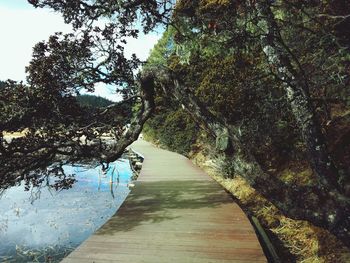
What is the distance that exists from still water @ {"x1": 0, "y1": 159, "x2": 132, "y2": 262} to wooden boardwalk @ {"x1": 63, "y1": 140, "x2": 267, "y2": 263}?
3.74 ft

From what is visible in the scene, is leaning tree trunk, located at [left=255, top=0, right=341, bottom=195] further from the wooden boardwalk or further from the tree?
the wooden boardwalk

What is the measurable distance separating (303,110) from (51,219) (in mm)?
9148

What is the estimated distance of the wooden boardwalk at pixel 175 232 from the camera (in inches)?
195

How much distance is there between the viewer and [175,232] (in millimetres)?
6023

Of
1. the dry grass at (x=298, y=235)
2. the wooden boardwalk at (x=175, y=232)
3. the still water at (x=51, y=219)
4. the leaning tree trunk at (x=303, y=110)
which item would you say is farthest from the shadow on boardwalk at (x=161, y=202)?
the leaning tree trunk at (x=303, y=110)

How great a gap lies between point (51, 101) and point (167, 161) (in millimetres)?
10418

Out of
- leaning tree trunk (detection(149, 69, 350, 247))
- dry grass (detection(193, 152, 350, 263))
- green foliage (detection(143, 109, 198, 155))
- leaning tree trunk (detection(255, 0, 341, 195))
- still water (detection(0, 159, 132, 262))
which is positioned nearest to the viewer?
leaning tree trunk (detection(149, 69, 350, 247))

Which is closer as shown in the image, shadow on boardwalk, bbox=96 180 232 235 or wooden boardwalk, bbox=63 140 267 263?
wooden boardwalk, bbox=63 140 267 263

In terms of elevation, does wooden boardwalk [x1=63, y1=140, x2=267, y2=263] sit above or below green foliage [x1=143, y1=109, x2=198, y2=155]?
below

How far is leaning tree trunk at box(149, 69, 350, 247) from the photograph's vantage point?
11.6 feet

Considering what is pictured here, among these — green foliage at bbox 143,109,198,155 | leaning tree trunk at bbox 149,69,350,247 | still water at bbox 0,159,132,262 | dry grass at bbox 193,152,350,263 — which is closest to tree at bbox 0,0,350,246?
leaning tree trunk at bbox 149,69,350,247

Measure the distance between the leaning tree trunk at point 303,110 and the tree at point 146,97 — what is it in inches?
0.5

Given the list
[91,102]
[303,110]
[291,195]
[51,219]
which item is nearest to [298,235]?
[303,110]

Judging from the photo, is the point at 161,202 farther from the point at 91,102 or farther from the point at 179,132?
the point at 91,102
